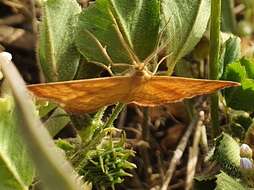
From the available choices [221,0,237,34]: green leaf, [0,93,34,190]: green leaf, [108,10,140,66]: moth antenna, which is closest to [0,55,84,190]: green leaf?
[0,93,34,190]: green leaf

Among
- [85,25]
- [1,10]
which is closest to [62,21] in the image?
[85,25]

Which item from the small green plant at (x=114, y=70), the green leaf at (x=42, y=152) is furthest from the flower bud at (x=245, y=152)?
the green leaf at (x=42, y=152)

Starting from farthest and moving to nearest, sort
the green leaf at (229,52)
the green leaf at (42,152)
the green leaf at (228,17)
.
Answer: the green leaf at (228,17) < the green leaf at (229,52) < the green leaf at (42,152)

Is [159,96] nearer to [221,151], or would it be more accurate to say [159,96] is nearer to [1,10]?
[221,151]

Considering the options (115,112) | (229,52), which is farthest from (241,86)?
(115,112)

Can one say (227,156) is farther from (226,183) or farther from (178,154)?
(178,154)

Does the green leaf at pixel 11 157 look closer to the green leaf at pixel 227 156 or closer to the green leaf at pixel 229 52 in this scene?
the green leaf at pixel 227 156

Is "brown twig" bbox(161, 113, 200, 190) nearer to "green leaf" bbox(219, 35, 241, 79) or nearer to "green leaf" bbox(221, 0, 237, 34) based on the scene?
"green leaf" bbox(219, 35, 241, 79)
